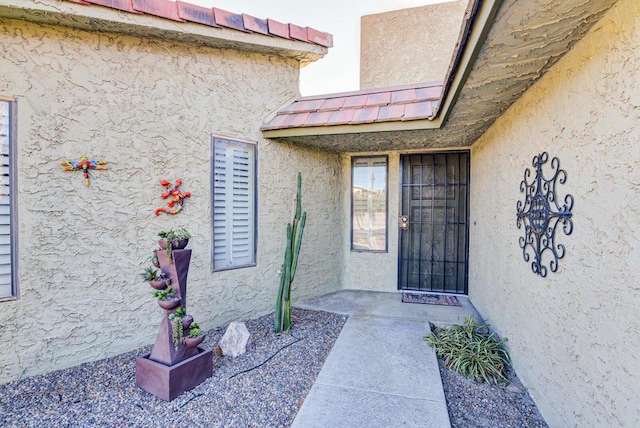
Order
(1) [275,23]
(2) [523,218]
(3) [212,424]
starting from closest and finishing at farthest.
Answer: (3) [212,424] < (2) [523,218] < (1) [275,23]

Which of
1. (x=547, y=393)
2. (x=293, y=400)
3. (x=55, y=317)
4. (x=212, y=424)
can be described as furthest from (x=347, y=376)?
(x=55, y=317)

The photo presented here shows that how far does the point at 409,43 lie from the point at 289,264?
24.8ft

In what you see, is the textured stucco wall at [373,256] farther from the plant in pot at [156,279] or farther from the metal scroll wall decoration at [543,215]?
the plant in pot at [156,279]

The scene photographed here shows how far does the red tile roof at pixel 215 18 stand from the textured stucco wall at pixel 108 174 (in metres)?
0.56

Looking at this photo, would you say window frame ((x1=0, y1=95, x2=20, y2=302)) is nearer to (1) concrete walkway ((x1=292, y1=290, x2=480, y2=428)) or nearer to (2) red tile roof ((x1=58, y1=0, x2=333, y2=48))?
(2) red tile roof ((x1=58, y1=0, x2=333, y2=48))

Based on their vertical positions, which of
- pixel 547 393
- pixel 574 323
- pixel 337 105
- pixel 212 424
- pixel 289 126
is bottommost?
pixel 212 424

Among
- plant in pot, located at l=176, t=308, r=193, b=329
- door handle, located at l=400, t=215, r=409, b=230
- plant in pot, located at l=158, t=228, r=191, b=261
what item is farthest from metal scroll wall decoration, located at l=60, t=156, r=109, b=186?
door handle, located at l=400, t=215, r=409, b=230

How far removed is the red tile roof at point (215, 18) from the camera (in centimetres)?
380

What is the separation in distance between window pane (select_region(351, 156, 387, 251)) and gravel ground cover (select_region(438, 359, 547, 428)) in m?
3.93

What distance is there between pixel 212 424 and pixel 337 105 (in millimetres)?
5053

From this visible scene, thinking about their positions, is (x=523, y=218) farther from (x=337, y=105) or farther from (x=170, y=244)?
(x=170, y=244)

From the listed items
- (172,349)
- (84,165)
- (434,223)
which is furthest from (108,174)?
(434,223)

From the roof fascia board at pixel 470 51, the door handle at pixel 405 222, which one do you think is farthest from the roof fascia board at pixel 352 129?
the door handle at pixel 405 222

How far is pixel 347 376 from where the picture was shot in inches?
148
